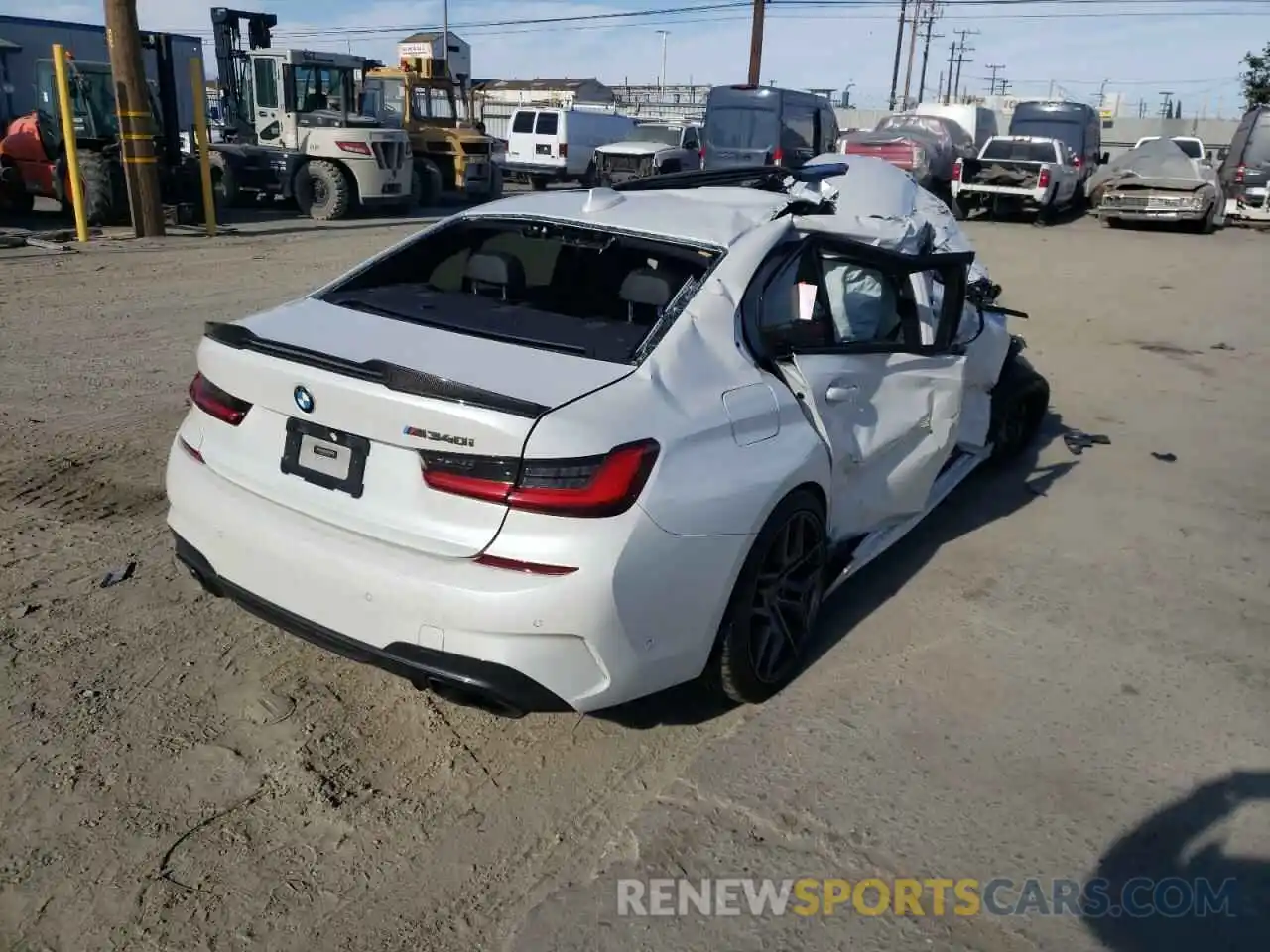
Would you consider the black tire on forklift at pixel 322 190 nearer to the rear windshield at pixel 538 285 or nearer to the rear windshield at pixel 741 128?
the rear windshield at pixel 741 128

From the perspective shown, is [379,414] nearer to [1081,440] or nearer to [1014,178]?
[1081,440]

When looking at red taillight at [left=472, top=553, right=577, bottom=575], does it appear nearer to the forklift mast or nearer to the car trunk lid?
the car trunk lid

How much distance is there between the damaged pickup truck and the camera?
20359 mm

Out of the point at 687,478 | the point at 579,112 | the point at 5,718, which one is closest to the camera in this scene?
the point at 687,478

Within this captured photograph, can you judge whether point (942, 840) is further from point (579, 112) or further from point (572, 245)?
point (579, 112)

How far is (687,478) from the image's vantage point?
288 cm

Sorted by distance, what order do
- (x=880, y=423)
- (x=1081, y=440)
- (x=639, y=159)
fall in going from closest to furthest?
(x=880, y=423), (x=1081, y=440), (x=639, y=159)

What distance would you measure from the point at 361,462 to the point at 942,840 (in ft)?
6.27

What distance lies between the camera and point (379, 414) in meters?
2.77

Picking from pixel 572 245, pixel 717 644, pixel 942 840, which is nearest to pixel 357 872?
pixel 717 644

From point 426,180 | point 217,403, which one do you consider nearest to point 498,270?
point 217,403

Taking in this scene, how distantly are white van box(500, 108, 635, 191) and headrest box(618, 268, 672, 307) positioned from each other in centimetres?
2541

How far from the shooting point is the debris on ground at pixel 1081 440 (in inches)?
263

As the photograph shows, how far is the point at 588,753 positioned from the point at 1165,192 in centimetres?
2147
